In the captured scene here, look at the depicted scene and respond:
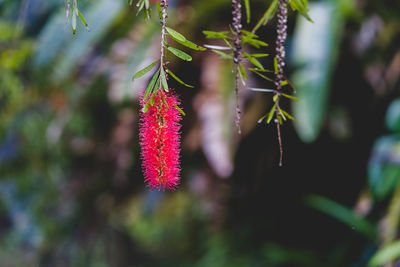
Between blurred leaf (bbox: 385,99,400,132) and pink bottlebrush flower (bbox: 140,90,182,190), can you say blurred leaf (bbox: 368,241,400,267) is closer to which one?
blurred leaf (bbox: 385,99,400,132)

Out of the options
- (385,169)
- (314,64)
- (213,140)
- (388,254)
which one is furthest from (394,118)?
(213,140)

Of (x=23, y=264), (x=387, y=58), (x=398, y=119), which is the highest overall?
(x=387, y=58)

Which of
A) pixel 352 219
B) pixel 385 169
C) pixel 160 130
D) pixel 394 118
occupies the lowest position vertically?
pixel 352 219

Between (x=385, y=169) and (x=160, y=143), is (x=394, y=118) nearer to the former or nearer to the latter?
(x=385, y=169)

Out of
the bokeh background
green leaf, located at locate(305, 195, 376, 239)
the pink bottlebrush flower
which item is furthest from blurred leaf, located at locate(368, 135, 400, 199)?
the pink bottlebrush flower

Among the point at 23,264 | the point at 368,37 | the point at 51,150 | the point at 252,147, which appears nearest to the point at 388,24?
the point at 368,37

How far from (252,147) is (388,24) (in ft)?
2.43

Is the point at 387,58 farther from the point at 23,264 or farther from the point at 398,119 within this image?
the point at 23,264

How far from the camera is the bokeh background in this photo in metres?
1.45

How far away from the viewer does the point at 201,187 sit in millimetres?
1853

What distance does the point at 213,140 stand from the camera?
154cm

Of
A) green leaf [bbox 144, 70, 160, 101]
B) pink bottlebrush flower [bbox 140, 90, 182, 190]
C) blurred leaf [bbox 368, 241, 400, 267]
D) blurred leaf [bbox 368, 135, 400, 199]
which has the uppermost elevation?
green leaf [bbox 144, 70, 160, 101]

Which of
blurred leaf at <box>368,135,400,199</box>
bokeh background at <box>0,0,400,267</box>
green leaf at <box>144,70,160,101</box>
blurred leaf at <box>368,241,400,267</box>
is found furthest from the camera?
bokeh background at <box>0,0,400,267</box>

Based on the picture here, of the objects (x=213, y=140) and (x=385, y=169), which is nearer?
(x=385, y=169)
